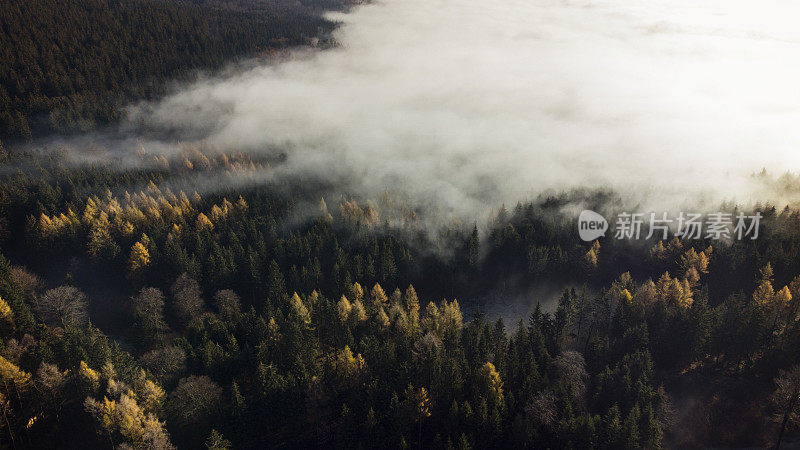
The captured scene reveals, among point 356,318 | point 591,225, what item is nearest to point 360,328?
point 356,318

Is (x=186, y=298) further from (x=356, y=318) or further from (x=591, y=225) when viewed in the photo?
(x=591, y=225)

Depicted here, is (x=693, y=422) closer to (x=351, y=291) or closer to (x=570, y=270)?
(x=570, y=270)

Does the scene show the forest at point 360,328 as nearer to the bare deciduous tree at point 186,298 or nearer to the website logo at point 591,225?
the bare deciduous tree at point 186,298

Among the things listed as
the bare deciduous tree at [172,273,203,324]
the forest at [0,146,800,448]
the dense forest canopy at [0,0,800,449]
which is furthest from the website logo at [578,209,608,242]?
the bare deciduous tree at [172,273,203,324]

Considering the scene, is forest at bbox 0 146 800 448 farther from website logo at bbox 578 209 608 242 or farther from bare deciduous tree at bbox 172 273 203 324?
website logo at bbox 578 209 608 242

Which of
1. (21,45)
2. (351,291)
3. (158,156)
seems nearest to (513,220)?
(351,291)

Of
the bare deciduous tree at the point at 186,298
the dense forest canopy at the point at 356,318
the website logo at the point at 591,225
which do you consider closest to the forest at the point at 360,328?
the dense forest canopy at the point at 356,318

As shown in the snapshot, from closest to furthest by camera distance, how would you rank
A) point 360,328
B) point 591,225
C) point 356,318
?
point 356,318
point 360,328
point 591,225

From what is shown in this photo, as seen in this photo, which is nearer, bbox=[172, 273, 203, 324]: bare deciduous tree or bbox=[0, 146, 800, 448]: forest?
bbox=[0, 146, 800, 448]: forest
